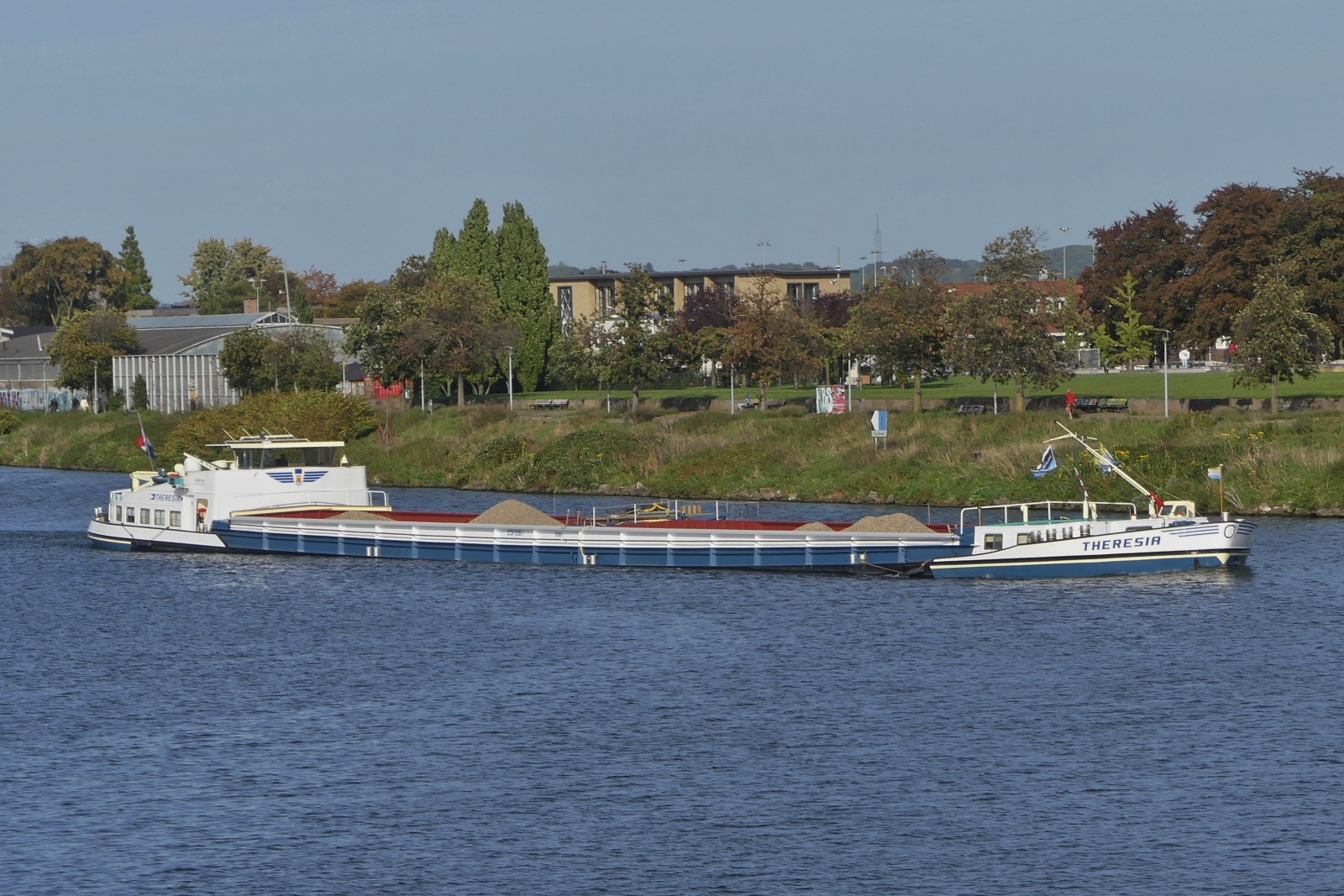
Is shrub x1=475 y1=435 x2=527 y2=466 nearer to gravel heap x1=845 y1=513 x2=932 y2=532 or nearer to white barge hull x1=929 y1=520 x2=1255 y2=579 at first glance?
gravel heap x1=845 y1=513 x2=932 y2=532

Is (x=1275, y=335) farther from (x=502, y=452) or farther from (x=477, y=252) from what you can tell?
(x=477, y=252)

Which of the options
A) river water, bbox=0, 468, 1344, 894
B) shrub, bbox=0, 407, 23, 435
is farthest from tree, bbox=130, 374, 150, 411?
river water, bbox=0, 468, 1344, 894

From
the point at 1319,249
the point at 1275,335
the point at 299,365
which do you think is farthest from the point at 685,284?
the point at 1275,335

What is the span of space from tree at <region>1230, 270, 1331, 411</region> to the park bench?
9836mm

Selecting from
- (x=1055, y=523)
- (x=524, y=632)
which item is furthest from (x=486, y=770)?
(x=1055, y=523)

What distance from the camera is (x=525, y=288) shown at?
15162 cm

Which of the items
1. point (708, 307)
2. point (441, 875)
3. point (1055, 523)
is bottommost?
point (441, 875)

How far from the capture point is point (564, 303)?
19312cm

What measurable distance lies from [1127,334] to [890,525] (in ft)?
287

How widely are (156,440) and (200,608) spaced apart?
8069cm

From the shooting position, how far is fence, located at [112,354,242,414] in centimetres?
15562

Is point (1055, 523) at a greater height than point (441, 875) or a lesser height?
greater

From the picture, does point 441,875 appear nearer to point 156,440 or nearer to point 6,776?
point 6,776

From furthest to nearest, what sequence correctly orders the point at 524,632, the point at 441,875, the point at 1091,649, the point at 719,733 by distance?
the point at 524,632
the point at 1091,649
the point at 719,733
the point at 441,875
